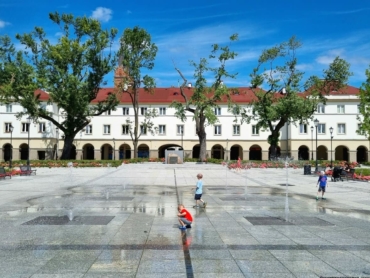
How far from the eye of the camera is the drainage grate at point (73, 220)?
10055 mm

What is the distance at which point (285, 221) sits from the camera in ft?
34.6

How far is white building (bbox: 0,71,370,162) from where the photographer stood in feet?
210

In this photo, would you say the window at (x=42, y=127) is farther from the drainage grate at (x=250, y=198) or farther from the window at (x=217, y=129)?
the drainage grate at (x=250, y=198)

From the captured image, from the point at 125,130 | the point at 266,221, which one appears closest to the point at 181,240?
the point at 266,221

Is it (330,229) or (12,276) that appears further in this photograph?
(330,229)

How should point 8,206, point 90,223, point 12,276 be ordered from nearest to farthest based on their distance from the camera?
point 12,276
point 90,223
point 8,206

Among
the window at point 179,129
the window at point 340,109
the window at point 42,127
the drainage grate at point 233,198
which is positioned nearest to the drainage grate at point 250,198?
the drainage grate at point 233,198

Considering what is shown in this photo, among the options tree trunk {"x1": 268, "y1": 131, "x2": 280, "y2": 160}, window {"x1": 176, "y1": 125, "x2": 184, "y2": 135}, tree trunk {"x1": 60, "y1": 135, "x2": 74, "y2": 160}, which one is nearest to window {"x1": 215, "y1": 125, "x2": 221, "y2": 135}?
window {"x1": 176, "y1": 125, "x2": 184, "y2": 135}

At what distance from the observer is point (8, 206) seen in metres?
13.2

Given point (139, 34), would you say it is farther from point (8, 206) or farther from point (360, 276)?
point (360, 276)

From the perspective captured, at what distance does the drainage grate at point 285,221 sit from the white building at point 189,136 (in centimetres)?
5494

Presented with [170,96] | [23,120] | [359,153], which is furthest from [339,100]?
[23,120]

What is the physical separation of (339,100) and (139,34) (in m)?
35.0

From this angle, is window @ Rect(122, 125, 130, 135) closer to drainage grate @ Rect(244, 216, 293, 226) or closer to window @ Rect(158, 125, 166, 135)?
window @ Rect(158, 125, 166, 135)
